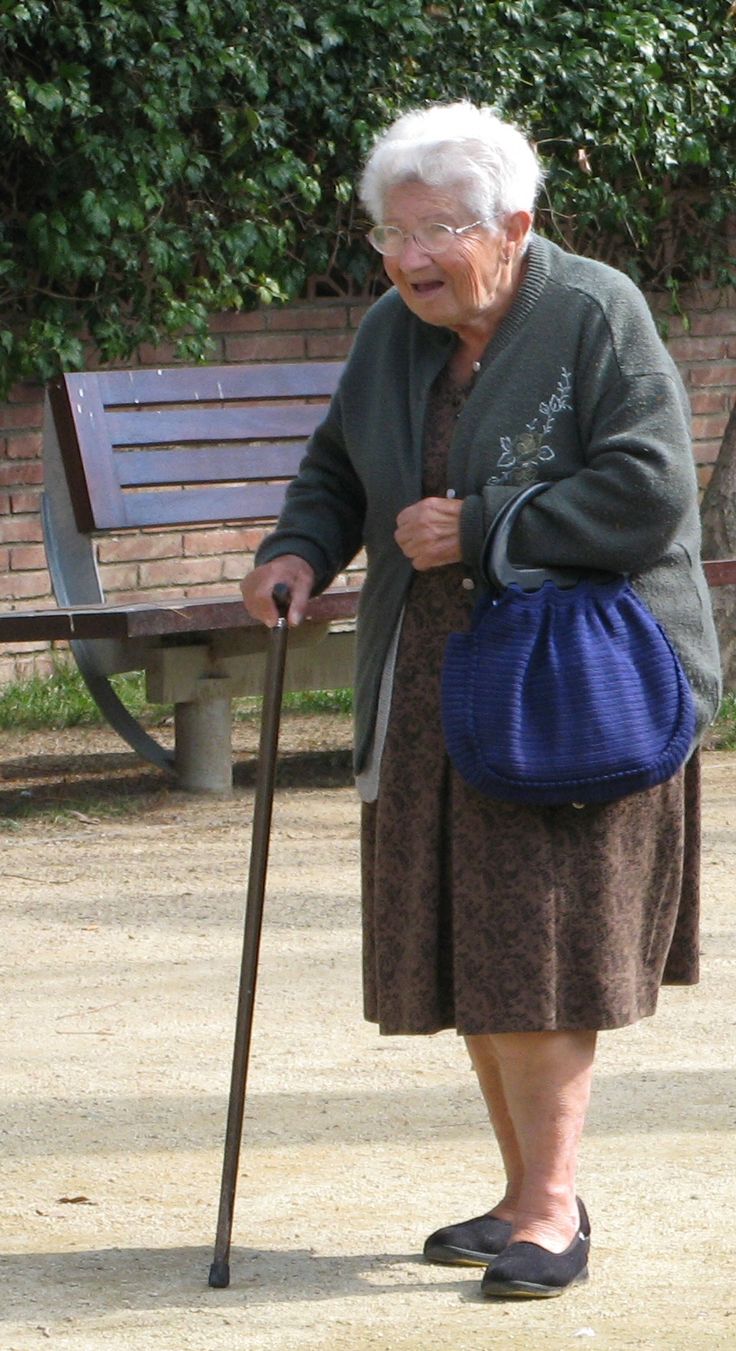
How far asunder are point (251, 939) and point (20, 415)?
4.79 meters

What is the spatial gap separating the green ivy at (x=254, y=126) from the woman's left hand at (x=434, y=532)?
4.57 m

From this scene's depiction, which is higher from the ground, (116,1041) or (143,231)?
(143,231)

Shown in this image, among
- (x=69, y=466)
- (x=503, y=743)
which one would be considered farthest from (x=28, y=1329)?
(x=69, y=466)

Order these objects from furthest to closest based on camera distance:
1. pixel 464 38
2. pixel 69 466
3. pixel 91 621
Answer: pixel 464 38, pixel 69 466, pixel 91 621

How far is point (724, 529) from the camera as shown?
7.54 meters

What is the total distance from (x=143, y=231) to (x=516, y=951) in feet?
16.6

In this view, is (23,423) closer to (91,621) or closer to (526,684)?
(91,621)

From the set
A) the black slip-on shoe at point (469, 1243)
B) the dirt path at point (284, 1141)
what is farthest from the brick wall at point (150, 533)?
the black slip-on shoe at point (469, 1243)

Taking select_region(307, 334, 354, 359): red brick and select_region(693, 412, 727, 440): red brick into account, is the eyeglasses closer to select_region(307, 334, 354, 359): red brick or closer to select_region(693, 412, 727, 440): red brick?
select_region(307, 334, 354, 359): red brick

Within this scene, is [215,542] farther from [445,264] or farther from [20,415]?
[445,264]

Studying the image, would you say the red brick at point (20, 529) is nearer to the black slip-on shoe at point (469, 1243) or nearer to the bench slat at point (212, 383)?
the bench slat at point (212, 383)

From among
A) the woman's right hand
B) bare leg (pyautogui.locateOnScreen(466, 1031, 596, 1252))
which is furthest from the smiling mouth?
bare leg (pyautogui.locateOnScreen(466, 1031, 596, 1252))

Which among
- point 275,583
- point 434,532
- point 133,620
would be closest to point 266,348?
point 133,620

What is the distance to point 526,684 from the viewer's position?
281 centimetres
